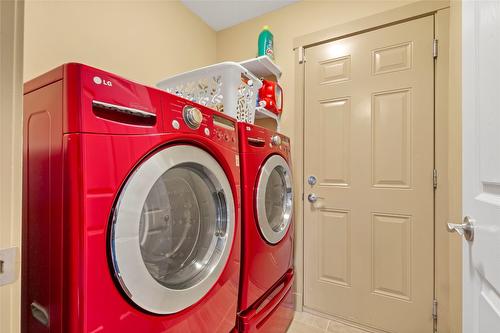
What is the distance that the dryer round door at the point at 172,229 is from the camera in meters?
0.63

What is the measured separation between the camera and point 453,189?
4.45ft

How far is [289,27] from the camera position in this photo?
1970 mm

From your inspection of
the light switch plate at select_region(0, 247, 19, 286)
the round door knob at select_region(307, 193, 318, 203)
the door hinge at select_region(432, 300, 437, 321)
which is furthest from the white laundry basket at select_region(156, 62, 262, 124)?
the door hinge at select_region(432, 300, 437, 321)

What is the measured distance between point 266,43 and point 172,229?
1671 millimetres

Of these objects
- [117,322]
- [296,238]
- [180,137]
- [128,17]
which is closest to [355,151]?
[296,238]

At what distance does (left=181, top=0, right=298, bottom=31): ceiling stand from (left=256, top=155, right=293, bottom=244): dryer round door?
1.39 m

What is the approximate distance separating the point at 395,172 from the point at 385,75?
671 mm

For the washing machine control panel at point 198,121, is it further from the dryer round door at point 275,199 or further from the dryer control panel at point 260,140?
the dryer round door at point 275,199

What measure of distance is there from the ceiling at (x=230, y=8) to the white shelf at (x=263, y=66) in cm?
51

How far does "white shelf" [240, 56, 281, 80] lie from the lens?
184 centimetres

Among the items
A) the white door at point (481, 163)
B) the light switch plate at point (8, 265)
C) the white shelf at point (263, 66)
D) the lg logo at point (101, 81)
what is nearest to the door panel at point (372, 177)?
the white shelf at point (263, 66)

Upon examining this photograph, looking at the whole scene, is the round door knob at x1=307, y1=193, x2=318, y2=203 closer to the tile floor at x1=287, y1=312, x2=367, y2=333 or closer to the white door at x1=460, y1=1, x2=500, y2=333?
the tile floor at x1=287, y1=312, x2=367, y2=333

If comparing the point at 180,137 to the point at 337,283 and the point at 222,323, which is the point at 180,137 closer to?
the point at 222,323

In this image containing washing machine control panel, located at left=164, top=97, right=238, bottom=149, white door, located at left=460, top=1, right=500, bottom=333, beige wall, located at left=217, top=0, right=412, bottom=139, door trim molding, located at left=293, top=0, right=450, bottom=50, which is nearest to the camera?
white door, located at left=460, top=1, right=500, bottom=333
